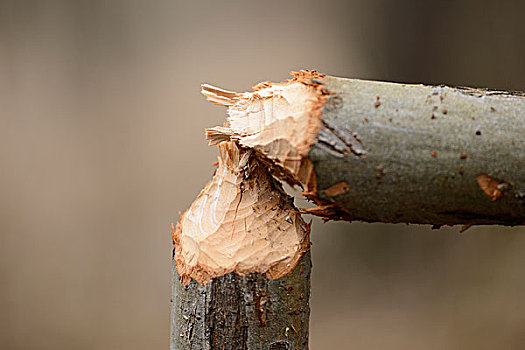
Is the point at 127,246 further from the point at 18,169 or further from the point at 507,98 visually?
the point at 507,98

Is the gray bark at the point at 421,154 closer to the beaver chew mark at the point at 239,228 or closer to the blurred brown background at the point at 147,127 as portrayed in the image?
the beaver chew mark at the point at 239,228

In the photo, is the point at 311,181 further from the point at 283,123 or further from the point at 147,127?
the point at 147,127

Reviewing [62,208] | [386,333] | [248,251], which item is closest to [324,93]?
[248,251]

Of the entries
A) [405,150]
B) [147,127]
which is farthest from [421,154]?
[147,127]

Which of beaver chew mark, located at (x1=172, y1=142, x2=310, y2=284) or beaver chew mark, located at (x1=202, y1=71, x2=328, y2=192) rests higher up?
beaver chew mark, located at (x1=202, y1=71, x2=328, y2=192)

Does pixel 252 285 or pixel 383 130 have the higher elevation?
pixel 383 130

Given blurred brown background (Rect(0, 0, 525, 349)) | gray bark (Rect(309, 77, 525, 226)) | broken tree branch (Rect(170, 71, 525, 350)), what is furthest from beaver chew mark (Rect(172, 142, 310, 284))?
blurred brown background (Rect(0, 0, 525, 349))

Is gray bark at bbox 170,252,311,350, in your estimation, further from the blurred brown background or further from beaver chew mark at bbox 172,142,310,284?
the blurred brown background
